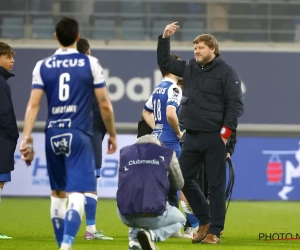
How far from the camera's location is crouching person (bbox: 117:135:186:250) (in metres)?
6.71

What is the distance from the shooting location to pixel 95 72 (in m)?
6.27

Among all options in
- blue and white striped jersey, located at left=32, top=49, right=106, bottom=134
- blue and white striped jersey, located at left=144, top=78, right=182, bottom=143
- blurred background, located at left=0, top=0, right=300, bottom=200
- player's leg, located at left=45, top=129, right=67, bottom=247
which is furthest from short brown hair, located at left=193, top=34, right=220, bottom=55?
blurred background, located at left=0, top=0, right=300, bottom=200

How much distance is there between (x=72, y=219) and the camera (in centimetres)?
609

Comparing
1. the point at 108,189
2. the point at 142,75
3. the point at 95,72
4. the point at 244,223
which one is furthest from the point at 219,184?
the point at 142,75

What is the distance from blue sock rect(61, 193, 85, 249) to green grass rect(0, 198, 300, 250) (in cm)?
170

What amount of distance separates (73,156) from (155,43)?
14909 millimetres

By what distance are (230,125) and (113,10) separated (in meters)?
13.8

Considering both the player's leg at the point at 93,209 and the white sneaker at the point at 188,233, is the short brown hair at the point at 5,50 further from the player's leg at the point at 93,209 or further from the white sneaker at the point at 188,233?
the white sneaker at the point at 188,233

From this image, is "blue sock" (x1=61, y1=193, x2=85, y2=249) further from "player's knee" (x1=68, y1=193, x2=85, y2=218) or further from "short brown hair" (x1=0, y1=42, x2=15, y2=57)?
"short brown hair" (x1=0, y1=42, x2=15, y2=57)

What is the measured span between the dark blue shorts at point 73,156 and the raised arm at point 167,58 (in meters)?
2.40

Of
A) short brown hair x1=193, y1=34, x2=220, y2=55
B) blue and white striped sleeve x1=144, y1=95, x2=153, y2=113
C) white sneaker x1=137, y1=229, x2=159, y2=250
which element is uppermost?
short brown hair x1=193, y1=34, x2=220, y2=55

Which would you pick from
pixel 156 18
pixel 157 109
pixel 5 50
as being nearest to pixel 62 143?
pixel 5 50

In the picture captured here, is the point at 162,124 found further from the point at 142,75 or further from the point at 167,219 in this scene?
the point at 142,75

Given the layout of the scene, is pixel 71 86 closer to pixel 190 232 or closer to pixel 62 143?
pixel 62 143
